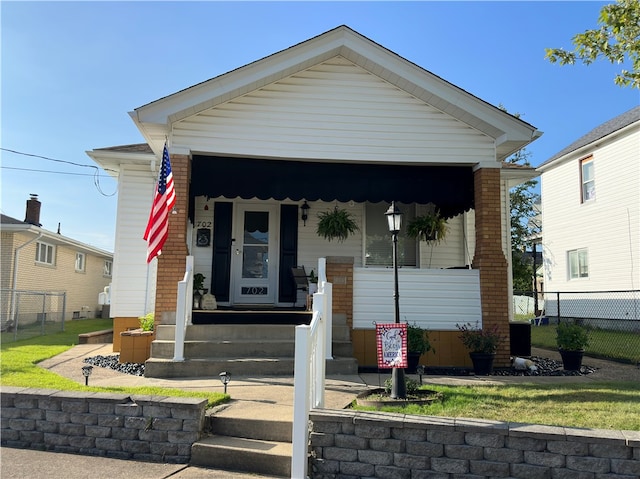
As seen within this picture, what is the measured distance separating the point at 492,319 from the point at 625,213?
403 inches

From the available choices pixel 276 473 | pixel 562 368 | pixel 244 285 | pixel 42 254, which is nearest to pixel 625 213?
pixel 562 368

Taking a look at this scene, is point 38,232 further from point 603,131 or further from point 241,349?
point 603,131

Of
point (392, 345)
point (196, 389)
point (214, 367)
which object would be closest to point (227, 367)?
point (214, 367)

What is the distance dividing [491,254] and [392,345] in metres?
3.91

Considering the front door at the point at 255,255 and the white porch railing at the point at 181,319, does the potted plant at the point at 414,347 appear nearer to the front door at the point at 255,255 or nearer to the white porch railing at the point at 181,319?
the white porch railing at the point at 181,319

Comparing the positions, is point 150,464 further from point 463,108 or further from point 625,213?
point 625,213

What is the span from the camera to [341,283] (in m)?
8.19

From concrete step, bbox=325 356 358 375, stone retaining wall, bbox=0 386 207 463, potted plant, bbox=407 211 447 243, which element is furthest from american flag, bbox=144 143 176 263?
potted plant, bbox=407 211 447 243

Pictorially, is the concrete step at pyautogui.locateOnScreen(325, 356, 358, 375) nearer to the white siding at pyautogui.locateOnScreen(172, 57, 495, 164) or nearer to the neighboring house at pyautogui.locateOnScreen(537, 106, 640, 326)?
the white siding at pyautogui.locateOnScreen(172, 57, 495, 164)

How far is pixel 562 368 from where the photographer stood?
27.3 feet

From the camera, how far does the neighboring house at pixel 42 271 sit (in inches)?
634

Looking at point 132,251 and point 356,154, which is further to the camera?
point 132,251

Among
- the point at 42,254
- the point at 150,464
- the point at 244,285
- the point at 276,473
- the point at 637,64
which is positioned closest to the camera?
the point at 276,473

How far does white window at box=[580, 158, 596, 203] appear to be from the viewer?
17.5m
